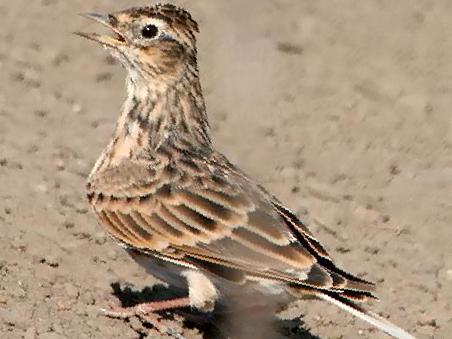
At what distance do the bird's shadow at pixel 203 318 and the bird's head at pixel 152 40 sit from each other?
134cm

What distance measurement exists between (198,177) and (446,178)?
357 cm

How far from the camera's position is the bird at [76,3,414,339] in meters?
7.23

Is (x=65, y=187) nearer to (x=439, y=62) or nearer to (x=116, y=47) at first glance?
(x=116, y=47)

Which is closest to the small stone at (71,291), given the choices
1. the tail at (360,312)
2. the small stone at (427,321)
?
the tail at (360,312)

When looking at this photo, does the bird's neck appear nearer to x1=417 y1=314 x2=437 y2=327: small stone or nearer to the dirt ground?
the dirt ground

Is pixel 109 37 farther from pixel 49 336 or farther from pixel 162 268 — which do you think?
pixel 49 336

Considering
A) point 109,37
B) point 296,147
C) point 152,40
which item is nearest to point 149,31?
point 152,40

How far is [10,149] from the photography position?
34.3ft

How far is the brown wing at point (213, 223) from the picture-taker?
7188mm

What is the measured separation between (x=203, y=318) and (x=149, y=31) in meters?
1.76

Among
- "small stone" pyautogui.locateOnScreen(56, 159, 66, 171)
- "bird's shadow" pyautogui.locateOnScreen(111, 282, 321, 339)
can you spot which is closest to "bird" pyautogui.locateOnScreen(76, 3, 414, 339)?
"bird's shadow" pyautogui.locateOnScreen(111, 282, 321, 339)

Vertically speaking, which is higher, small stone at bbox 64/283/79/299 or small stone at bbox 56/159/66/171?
small stone at bbox 56/159/66/171

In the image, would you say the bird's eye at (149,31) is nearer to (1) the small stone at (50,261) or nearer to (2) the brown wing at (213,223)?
(2) the brown wing at (213,223)

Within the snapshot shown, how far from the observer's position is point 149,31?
8469 mm
